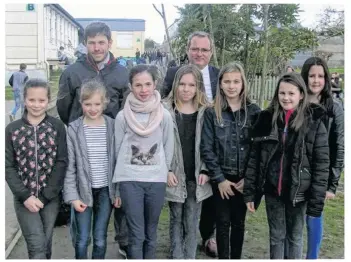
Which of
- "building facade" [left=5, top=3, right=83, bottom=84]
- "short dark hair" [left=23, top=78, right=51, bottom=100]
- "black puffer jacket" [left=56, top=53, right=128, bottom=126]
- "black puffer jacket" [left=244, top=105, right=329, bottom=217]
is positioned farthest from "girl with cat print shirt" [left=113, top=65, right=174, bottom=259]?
"building facade" [left=5, top=3, right=83, bottom=84]

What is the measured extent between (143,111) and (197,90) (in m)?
0.54

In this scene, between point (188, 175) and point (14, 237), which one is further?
point (14, 237)

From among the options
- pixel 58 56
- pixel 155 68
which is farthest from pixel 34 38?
pixel 155 68

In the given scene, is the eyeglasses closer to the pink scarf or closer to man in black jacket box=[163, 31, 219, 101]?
man in black jacket box=[163, 31, 219, 101]

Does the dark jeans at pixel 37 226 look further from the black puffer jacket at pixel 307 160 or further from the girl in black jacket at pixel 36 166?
the black puffer jacket at pixel 307 160

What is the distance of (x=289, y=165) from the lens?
3.38 metres

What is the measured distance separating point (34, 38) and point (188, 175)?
22.4 m

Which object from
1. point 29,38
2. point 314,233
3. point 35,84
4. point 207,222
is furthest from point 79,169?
point 29,38

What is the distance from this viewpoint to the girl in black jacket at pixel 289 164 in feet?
11.0

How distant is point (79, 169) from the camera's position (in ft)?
11.2

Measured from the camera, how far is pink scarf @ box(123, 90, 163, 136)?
3375 mm

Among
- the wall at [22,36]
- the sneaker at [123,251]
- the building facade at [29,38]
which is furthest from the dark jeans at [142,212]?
the wall at [22,36]

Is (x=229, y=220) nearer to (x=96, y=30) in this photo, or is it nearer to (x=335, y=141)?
(x=335, y=141)

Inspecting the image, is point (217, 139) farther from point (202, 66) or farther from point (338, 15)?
point (338, 15)
